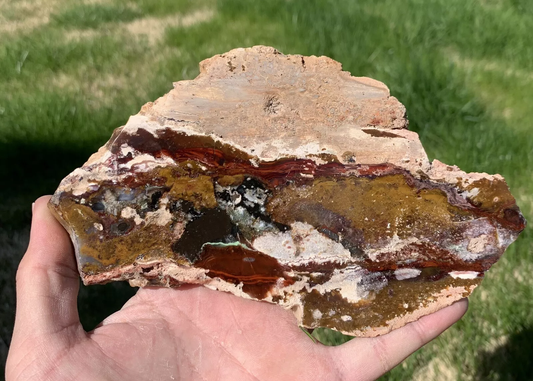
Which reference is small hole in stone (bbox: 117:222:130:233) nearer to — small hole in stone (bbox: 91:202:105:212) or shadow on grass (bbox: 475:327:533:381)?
small hole in stone (bbox: 91:202:105:212)

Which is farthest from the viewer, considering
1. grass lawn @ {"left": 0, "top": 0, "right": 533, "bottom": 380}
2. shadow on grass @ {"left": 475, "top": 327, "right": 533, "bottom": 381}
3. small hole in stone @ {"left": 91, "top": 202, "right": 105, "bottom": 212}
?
grass lawn @ {"left": 0, "top": 0, "right": 533, "bottom": 380}

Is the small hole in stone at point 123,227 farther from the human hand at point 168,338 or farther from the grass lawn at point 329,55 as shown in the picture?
the grass lawn at point 329,55

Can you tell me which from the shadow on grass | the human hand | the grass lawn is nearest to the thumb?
the human hand

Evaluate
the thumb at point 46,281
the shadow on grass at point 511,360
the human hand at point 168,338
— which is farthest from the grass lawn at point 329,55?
the thumb at point 46,281

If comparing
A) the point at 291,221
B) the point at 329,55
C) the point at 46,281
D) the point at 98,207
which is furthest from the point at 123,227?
the point at 329,55

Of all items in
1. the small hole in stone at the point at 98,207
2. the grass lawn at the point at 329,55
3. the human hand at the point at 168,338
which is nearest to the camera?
the human hand at the point at 168,338

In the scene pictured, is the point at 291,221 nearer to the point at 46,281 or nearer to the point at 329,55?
the point at 46,281
